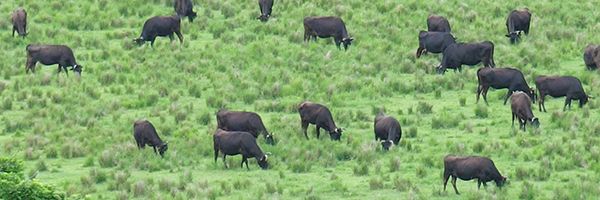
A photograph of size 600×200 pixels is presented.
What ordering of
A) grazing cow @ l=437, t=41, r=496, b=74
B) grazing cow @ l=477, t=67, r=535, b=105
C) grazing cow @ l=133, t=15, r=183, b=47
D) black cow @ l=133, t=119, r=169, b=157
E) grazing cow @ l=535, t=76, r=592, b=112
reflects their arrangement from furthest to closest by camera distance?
grazing cow @ l=133, t=15, r=183, b=47
grazing cow @ l=437, t=41, r=496, b=74
grazing cow @ l=477, t=67, r=535, b=105
grazing cow @ l=535, t=76, r=592, b=112
black cow @ l=133, t=119, r=169, b=157

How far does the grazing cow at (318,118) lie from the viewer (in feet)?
86.2

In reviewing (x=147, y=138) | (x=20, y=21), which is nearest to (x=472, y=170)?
(x=147, y=138)

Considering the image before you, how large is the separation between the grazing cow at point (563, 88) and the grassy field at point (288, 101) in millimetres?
334

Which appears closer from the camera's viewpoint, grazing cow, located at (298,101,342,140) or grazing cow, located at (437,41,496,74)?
grazing cow, located at (298,101,342,140)

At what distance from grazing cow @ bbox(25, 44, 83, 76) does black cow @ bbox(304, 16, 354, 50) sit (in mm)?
7138

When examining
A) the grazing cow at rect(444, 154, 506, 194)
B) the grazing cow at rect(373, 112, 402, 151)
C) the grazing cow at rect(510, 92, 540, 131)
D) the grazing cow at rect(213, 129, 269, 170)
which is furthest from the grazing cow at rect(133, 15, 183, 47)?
the grazing cow at rect(444, 154, 506, 194)

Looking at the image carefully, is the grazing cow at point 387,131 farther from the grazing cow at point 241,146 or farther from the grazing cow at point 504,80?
the grazing cow at point 504,80

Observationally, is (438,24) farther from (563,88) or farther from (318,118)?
(318,118)

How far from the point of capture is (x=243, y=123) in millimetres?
25828

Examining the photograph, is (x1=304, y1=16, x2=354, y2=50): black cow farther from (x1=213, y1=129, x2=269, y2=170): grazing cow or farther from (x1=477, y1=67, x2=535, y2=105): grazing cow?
(x1=213, y1=129, x2=269, y2=170): grazing cow

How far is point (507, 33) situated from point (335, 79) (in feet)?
25.4

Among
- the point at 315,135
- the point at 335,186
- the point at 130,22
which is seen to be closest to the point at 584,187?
the point at 335,186

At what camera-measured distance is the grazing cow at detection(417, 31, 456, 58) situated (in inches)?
1335

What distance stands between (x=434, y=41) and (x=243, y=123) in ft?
32.9
